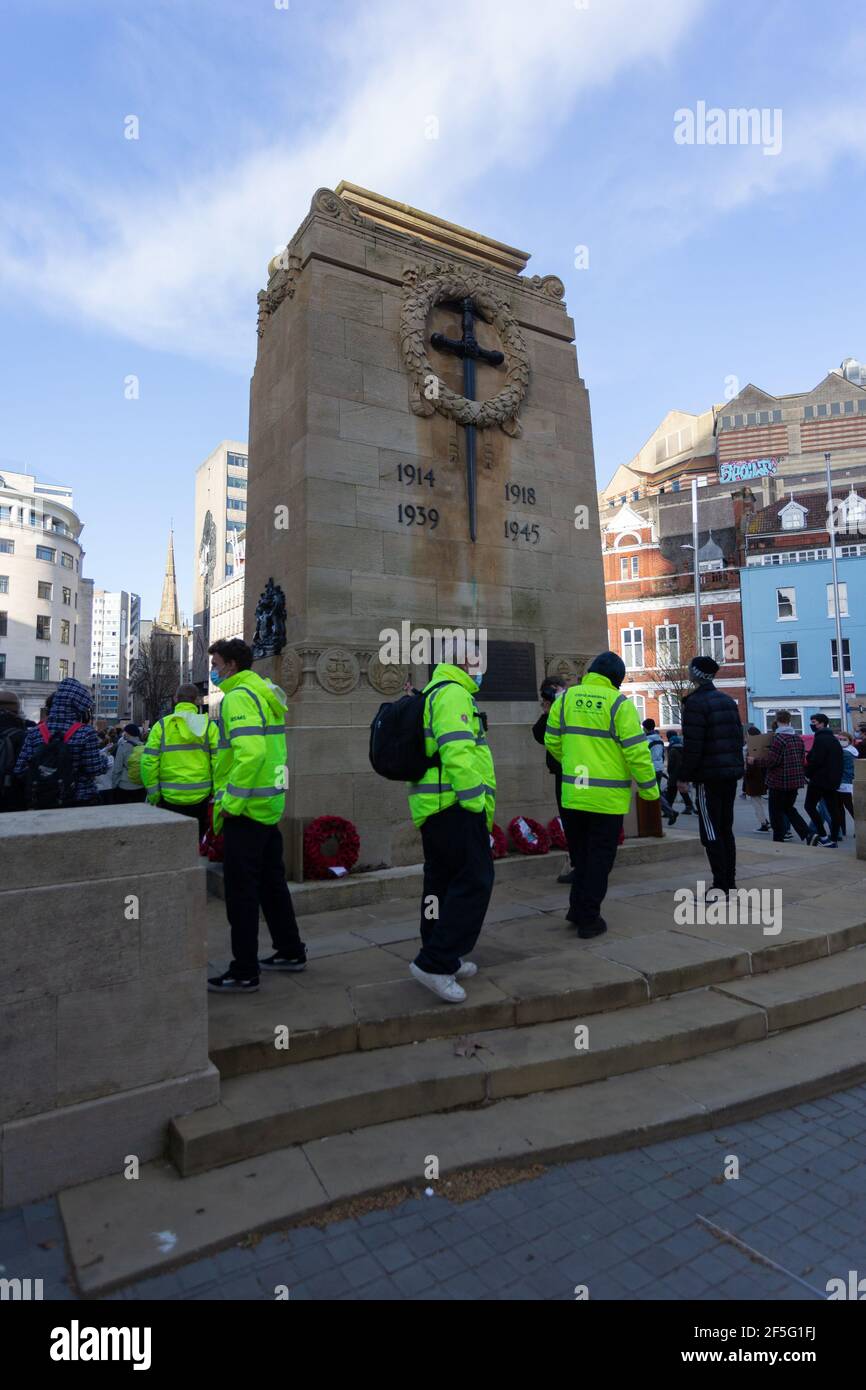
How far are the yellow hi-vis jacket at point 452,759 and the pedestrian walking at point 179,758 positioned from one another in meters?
2.95

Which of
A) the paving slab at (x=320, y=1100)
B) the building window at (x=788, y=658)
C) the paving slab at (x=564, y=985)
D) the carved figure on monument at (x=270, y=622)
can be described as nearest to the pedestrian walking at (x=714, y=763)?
the paving slab at (x=564, y=985)

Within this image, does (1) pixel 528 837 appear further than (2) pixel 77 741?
Yes

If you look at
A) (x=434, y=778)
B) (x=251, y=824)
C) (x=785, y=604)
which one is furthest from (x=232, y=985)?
(x=785, y=604)

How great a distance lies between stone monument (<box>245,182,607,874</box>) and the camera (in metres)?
7.56

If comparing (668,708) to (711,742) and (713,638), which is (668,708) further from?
(711,742)

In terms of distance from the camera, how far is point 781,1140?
3492mm

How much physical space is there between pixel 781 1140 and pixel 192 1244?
8.37 feet

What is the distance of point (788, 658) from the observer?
142 feet

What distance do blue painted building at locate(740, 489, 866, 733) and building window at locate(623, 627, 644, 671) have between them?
252 inches

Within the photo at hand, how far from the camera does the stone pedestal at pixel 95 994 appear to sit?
3.08 meters

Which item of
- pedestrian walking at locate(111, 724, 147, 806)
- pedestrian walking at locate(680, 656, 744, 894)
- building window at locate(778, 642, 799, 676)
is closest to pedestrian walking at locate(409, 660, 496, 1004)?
pedestrian walking at locate(680, 656, 744, 894)

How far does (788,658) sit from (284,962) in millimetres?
43774

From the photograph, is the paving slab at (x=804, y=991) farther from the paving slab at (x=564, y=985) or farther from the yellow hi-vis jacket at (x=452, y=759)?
the yellow hi-vis jacket at (x=452, y=759)
